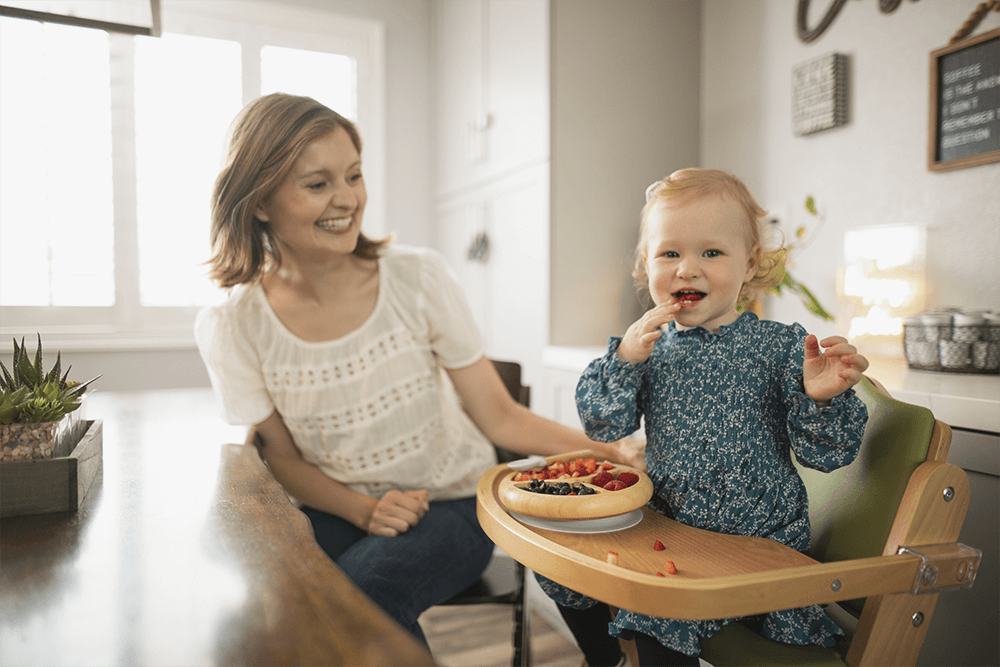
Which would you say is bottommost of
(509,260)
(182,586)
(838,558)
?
(838,558)

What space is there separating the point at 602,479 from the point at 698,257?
1.05 ft

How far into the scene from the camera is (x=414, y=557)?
3.52 ft

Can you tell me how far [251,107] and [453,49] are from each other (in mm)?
2010

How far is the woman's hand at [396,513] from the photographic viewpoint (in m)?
1.11

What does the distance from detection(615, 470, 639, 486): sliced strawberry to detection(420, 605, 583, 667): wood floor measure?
1169 mm

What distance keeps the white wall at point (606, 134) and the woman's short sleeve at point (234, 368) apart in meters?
1.21

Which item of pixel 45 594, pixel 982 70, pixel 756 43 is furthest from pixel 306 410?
pixel 756 43

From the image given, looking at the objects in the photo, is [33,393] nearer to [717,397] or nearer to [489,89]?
[717,397]

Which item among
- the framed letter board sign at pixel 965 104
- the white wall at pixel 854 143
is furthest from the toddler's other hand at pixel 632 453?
the framed letter board sign at pixel 965 104

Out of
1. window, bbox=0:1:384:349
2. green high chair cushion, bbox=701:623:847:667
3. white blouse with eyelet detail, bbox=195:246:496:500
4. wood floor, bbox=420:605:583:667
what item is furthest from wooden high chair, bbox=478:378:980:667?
wood floor, bbox=420:605:583:667

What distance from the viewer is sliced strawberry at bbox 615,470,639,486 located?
0.81 metres

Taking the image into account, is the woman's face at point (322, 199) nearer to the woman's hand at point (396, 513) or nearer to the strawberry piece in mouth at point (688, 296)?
the woman's hand at point (396, 513)

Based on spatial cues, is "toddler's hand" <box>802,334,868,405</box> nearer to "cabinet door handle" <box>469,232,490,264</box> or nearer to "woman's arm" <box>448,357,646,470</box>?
"woman's arm" <box>448,357,646,470</box>

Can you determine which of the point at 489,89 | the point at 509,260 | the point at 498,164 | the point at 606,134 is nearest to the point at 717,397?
the point at 606,134
